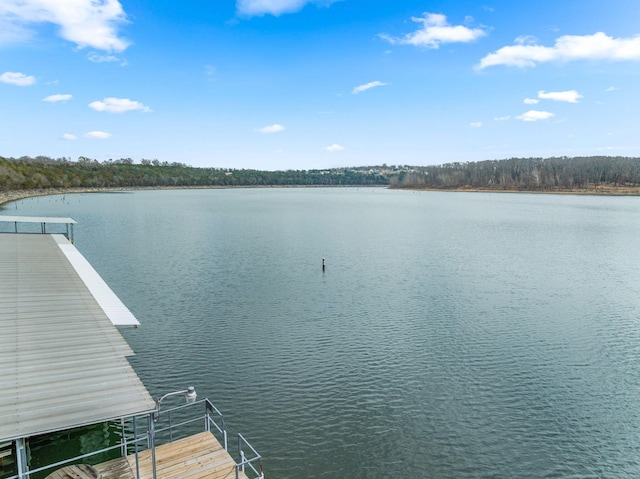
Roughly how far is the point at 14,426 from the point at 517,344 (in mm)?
26811

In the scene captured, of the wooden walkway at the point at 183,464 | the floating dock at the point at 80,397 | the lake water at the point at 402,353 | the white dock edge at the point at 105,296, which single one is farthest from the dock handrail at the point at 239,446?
the white dock edge at the point at 105,296

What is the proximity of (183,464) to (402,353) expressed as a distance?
16.2 metres

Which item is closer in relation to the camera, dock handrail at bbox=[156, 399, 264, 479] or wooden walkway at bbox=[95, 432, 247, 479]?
wooden walkway at bbox=[95, 432, 247, 479]

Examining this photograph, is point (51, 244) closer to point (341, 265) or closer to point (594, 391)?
point (341, 265)

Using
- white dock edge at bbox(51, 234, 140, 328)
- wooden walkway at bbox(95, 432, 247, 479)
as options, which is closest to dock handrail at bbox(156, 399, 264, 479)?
wooden walkway at bbox(95, 432, 247, 479)

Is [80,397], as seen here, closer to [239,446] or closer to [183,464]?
[183,464]

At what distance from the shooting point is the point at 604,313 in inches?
1351

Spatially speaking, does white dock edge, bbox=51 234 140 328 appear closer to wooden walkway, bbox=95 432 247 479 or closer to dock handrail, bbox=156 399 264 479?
dock handrail, bbox=156 399 264 479

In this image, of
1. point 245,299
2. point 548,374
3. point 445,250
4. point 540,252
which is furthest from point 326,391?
point 540,252

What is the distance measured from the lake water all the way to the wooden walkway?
10.7 feet

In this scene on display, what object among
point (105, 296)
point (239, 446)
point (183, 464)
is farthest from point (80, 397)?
point (105, 296)

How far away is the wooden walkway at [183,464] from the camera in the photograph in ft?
41.0

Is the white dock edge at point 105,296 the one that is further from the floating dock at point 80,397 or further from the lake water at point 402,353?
the lake water at point 402,353

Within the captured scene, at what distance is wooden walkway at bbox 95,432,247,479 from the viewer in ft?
41.0
